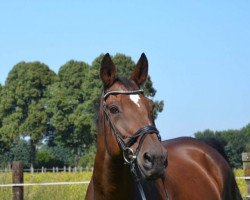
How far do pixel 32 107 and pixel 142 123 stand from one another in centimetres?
5338

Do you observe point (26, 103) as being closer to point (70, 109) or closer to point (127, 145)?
point (70, 109)

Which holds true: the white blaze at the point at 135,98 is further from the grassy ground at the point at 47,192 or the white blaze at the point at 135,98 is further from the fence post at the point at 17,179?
the grassy ground at the point at 47,192

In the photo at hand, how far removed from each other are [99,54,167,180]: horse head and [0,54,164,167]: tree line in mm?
46890

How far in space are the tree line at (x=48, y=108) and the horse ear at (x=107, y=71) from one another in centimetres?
4688

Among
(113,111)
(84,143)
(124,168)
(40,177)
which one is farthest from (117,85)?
(84,143)

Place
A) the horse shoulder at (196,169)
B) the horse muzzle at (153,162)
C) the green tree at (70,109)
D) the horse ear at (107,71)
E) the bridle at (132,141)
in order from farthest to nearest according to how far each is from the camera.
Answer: the green tree at (70,109) → the horse shoulder at (196,169) → the horse ear at (107,71) → the bridle at (132,141) → the horse muzzle at (153,162)

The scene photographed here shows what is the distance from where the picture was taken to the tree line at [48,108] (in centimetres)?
5338

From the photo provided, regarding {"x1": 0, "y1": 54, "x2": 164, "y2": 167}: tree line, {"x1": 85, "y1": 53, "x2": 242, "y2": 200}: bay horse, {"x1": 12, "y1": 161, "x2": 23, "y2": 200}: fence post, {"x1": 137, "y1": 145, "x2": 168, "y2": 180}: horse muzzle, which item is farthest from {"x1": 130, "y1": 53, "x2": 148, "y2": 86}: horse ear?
{"x1": 0, "y1": 54, "x2": 164, "y2": 167}: tree line

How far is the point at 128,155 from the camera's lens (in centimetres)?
378

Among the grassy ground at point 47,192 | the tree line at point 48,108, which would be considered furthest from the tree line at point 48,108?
the grassy ground at point 47,192

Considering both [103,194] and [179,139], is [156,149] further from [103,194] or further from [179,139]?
[179,139]

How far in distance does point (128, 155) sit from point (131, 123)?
211mm

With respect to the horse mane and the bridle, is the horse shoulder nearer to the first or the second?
the horse mane

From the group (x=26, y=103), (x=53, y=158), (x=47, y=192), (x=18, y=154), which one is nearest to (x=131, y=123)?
(x=47, y=192)
